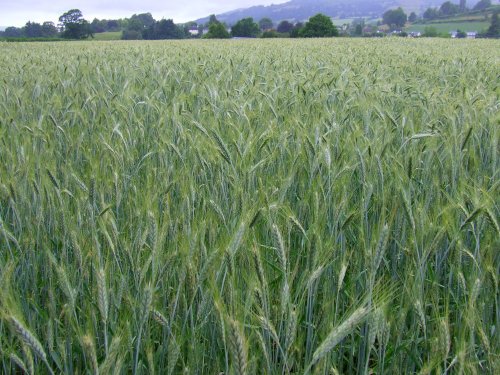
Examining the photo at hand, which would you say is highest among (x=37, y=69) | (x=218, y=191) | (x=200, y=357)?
(x=37, y=69)

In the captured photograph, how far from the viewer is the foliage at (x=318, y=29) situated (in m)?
45.8

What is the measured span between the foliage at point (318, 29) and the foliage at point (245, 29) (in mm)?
10556

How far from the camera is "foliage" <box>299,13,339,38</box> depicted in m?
45.8

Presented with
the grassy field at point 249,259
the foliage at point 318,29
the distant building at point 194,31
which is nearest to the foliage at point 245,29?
the foliage at point 318,29

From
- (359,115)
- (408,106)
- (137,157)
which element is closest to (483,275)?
(137,157)

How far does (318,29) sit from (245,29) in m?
12.8

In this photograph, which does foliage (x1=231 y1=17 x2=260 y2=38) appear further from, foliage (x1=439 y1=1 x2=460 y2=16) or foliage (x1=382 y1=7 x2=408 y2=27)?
foliage (x1=439 y1=1 x2=460 y2=16)

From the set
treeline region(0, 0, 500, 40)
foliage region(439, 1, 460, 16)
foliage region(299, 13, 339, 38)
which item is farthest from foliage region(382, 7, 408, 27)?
foliage region(299, 13, 339, 38)

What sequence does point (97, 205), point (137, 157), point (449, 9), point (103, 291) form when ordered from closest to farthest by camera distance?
point (103, 291), point (97, 205), point (137, 157), point (449, 9)

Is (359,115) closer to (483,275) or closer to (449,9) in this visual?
(483,275)

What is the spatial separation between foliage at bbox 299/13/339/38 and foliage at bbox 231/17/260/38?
10556 millimetres

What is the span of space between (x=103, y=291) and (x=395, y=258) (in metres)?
0.96

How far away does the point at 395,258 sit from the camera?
1.59m

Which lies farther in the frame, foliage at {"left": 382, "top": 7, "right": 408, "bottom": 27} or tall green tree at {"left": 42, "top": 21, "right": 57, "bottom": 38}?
foliage at {"left": 382, "top": 7, "right": 408, "bottom": 27}
